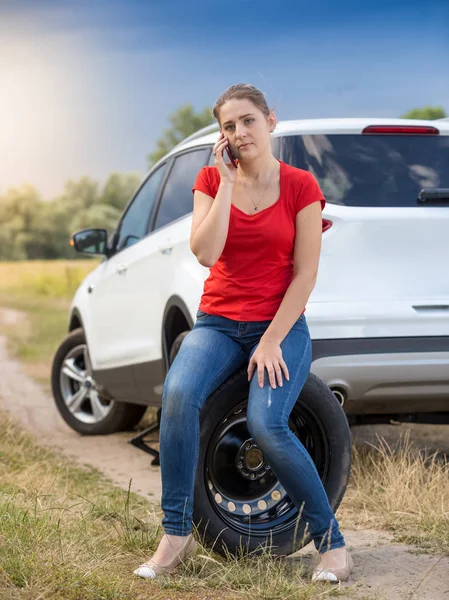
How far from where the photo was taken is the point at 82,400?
7773 millimetres

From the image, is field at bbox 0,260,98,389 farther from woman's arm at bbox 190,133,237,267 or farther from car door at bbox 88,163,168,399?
woman's arm at bbox 190,133,237,267

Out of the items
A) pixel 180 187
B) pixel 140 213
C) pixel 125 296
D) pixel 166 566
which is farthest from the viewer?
pixel 140 213

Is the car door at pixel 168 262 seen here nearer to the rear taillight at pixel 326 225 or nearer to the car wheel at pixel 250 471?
the rear taillight at pixel 326 225

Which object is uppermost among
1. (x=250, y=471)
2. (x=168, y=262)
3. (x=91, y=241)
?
(x=91, y=241)

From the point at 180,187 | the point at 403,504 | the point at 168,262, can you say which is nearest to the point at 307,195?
the point at 403,504

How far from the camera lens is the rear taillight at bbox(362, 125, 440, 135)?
508cm

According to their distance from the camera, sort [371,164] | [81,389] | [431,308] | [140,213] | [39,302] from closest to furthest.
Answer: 1. [431,308]
2. [371,164]
3. [140,213]
4. [81,389]
5. [39,302]

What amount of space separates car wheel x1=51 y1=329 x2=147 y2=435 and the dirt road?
108 millimetres

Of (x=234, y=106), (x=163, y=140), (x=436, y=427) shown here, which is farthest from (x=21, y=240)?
(x=234, y=106)

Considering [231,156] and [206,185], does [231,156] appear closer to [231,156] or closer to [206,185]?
[231,156]

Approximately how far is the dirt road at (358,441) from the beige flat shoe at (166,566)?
0.60 meters

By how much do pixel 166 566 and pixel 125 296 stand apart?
3243 millimetres

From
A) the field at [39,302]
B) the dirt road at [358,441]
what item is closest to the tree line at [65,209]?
the field at [39,302]

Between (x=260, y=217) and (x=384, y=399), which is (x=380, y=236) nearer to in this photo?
(x=384, y=399)
